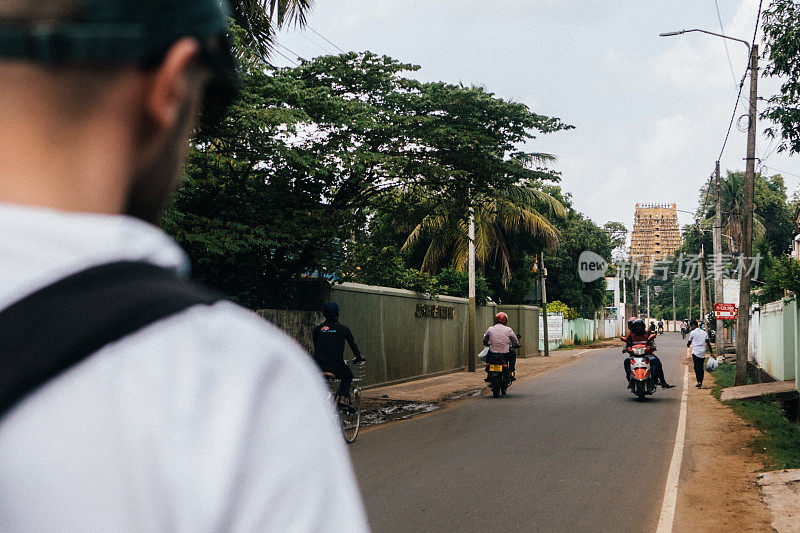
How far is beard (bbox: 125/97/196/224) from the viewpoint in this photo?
669mm

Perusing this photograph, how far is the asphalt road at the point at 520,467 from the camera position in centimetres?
625

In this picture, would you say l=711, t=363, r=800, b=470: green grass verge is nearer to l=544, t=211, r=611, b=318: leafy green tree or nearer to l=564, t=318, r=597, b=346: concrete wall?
l=544, t=211, r=611, b=318: leafy green tree

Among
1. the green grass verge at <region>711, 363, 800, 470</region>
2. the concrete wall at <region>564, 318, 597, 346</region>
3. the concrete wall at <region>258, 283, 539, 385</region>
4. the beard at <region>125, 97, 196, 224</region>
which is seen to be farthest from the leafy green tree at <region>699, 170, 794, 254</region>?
the beard at <region>125, 97, 196, 224</region>

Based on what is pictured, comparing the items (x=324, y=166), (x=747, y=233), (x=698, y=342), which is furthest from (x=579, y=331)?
(x=324, y=166)

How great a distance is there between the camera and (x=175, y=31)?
24.5 inches

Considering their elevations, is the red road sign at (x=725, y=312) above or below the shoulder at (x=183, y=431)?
below

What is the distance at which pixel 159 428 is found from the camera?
55 cm

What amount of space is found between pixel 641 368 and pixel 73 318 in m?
16.0

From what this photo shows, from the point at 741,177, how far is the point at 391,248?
54.7 m

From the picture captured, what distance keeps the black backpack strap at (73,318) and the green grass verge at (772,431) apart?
917cm

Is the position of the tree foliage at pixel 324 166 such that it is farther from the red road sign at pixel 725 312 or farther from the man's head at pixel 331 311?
the red road sign at pixel 725 312

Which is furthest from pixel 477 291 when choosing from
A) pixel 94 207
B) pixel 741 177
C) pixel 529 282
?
pixel 741 177

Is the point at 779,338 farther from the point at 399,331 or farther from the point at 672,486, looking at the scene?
the point at 672,486

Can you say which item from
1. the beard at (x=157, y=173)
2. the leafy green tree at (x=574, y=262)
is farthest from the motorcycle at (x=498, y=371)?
the leafy green tree at (x=574, y=262)
